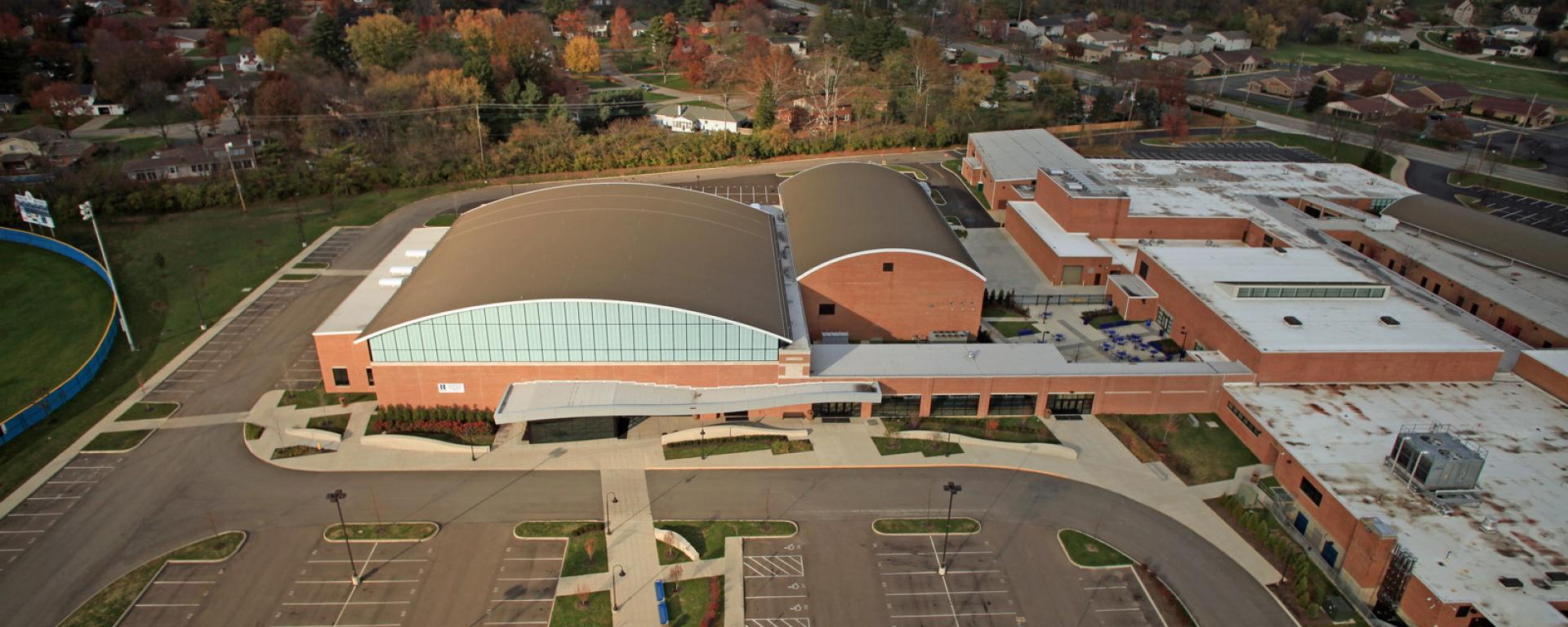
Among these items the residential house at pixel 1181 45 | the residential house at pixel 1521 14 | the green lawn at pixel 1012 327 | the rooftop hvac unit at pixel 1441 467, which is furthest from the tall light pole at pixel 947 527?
the residential house at pixel 1521 14

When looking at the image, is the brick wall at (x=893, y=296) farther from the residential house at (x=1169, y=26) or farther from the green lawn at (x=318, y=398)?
the residential house at (x=1169, y=26)

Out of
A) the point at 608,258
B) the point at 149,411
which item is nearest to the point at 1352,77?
the point at 608,258

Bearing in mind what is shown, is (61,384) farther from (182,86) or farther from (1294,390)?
(182,86)

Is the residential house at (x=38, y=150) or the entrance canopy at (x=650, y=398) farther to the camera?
the residential house at (x=38, y=150)

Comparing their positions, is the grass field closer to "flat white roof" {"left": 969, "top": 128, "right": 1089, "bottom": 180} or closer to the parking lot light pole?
the parking lot light pole

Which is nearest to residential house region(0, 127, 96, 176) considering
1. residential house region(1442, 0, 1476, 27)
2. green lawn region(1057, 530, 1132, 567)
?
green lawn region(1057, 530, 1132, 567)
